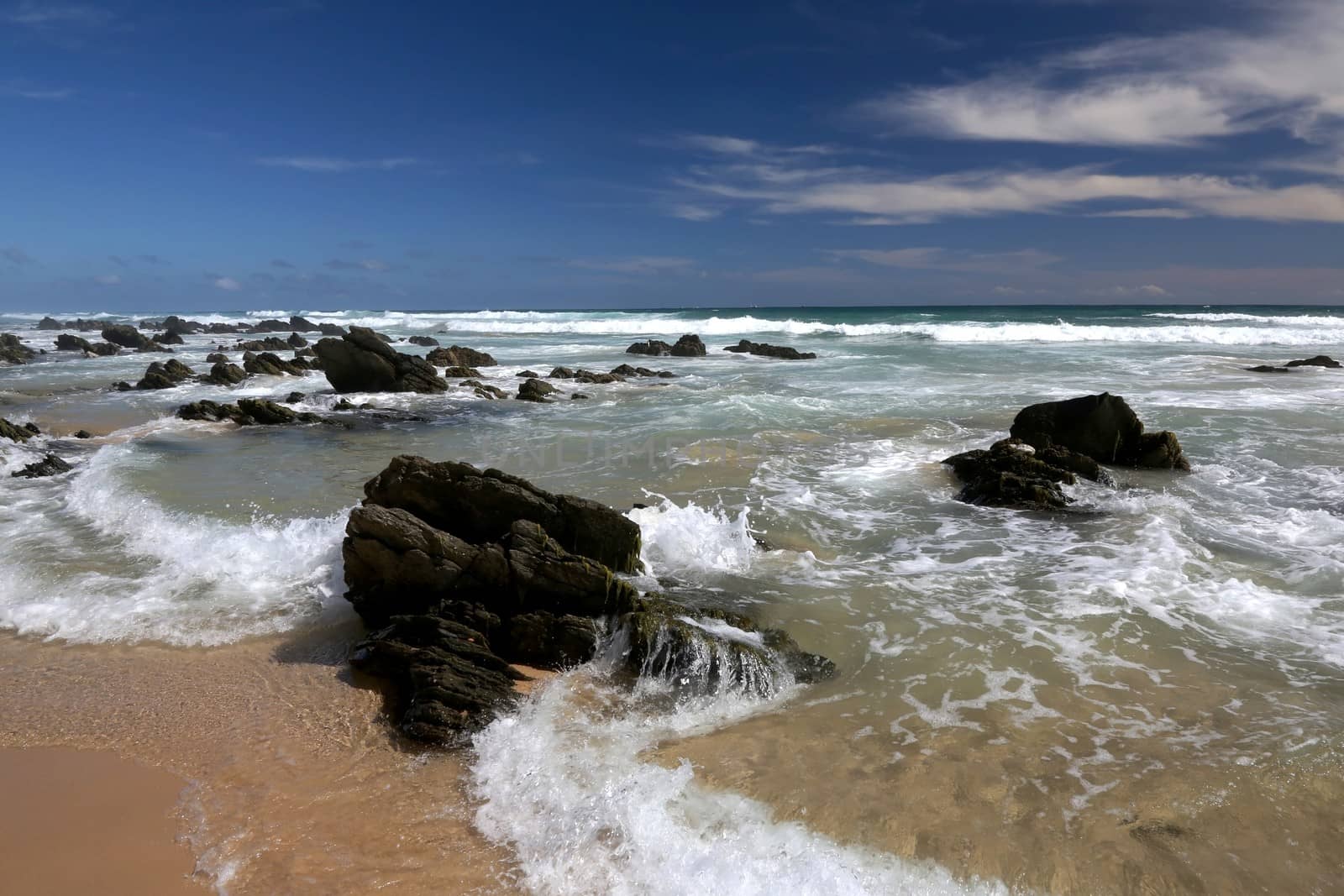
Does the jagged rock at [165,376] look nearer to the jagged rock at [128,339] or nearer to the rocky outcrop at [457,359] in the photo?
the rocky outcrop at [457,359]

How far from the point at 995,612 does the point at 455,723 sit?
14.6ft

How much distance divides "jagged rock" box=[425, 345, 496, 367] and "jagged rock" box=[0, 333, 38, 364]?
742 inches

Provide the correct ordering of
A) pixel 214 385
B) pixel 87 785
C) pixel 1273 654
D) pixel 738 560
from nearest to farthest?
pixel 87 785
pixel 1273 654
pixel 738 560
pixel 214 385

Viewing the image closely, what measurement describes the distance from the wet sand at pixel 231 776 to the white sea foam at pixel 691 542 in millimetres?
3115

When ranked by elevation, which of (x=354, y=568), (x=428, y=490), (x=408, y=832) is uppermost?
(x=428, y=490)

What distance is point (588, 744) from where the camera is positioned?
14.5ft

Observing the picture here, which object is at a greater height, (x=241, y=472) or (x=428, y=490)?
(x=428, y=490)

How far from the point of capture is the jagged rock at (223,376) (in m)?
24.5

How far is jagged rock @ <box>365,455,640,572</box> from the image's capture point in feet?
22.2

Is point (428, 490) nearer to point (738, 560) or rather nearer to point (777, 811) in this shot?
point (738, 560)

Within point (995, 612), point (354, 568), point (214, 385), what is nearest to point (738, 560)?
point (995, 612)

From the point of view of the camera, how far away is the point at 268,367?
2762 centimetres

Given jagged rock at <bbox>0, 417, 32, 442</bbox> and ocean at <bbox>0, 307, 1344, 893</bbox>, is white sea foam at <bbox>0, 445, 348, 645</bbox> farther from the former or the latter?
jagged rock at <bbox>0, 417, 32, 442</bbox>

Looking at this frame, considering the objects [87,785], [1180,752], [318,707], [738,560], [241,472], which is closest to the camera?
[87,785]
